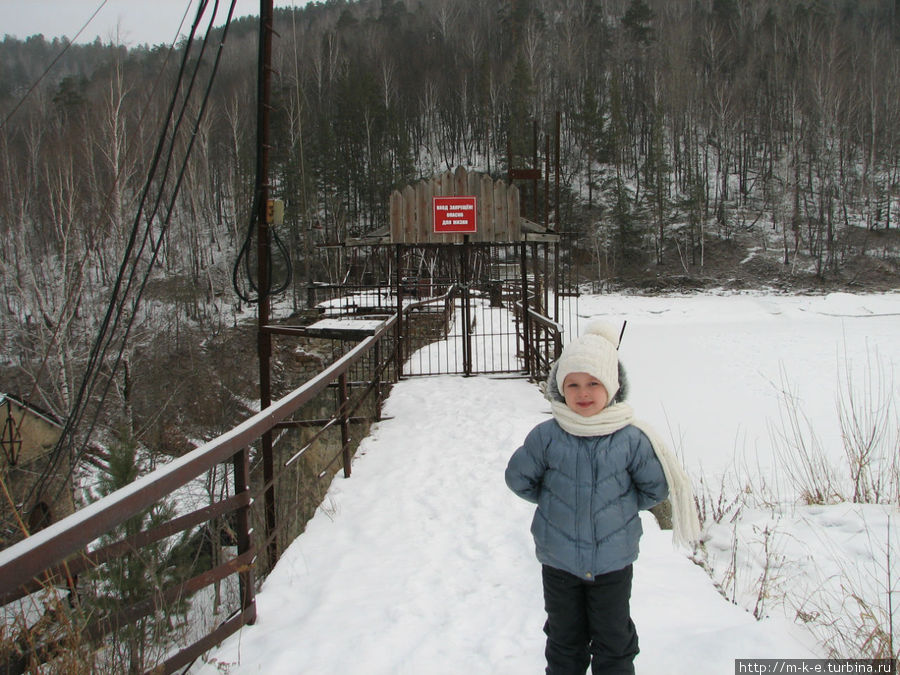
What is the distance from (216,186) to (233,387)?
96.7 feet

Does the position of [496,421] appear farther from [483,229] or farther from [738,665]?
[738,665]

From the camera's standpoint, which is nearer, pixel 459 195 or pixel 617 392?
pixel 617 392

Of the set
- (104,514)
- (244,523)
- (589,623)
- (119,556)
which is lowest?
(589,623)

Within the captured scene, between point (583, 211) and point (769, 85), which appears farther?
point (769, 85)

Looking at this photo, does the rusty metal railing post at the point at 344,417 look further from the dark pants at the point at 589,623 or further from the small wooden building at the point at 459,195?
the small wooden building at the point at 459,195

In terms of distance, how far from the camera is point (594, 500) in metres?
2.04

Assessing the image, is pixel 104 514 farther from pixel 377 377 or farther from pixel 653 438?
pixel 377 377

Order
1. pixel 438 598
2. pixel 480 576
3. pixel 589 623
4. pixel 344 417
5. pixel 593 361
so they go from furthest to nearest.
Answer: pixel 344 417
pixel 480 576
pixel 438 598
pixel 589 623
pixel 593 361

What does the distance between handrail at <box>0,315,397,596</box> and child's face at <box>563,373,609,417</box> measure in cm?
150

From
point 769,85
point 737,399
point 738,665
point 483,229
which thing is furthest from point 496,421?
point 769,85

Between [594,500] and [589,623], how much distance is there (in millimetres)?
519

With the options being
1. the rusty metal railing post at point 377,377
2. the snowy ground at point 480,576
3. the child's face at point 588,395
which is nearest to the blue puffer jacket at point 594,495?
the child's face at point 588,395

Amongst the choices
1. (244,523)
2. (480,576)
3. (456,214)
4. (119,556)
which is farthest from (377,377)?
(119,556)

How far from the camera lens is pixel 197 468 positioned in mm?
2188
